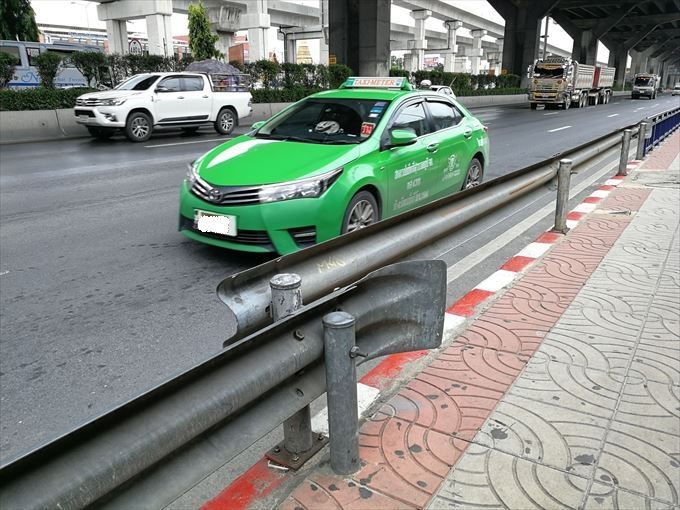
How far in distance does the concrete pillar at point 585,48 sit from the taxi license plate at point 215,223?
3065 inches

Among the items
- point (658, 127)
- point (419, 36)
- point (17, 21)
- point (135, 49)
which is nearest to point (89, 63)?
point (135, 49)

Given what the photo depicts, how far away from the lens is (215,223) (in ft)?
17.3

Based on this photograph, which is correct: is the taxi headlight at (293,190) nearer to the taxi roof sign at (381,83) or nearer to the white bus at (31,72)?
the taxi roof sign at (381,83)

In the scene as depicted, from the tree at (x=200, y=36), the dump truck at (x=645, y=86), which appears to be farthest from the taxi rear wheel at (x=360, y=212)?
the dump truck at (x=645, y=86)

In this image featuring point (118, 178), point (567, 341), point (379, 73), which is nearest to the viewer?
point (567, 341)

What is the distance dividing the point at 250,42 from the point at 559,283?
48.8 metres

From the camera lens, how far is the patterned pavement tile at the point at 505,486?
7.60 ft

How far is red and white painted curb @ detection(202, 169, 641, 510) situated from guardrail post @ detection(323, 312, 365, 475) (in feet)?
0.91

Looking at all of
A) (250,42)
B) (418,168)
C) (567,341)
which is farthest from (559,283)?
(250,42)

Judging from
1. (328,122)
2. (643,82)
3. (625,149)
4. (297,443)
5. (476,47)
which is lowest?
(297,443)

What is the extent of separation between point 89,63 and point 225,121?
549 cm

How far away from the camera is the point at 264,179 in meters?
5.16

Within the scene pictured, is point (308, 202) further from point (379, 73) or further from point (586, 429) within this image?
point (379, 73)

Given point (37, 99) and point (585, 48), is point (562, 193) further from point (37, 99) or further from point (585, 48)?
point (585, 48)
